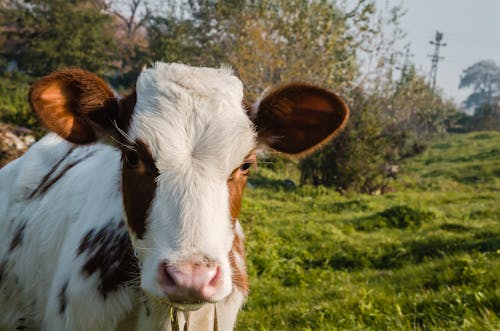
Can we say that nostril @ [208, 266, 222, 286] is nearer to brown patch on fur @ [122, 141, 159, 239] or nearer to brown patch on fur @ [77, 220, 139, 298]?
brown patch on fur @ [122, 141, 159, 239]

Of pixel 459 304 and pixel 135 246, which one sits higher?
pixel 135 246

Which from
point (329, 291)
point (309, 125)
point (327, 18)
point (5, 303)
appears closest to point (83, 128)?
point (309, 125)

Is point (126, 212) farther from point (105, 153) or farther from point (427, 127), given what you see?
point (427, 127)

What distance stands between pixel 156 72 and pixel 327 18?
18.2 metres

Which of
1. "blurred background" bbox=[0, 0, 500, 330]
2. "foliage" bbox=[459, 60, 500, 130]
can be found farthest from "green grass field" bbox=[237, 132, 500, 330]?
"foliage" bbox=[459, 60, 500, 130]

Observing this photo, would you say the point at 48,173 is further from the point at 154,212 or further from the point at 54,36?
the point at 54,36

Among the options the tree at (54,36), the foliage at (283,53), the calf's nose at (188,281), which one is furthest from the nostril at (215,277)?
the tree at (54,36)

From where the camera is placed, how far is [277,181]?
16844mm

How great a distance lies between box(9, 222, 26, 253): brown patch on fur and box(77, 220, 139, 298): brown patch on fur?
3.19 feet

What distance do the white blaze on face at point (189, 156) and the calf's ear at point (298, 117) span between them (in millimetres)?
175

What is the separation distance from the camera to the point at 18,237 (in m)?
3.61

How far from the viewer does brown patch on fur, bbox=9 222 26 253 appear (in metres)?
3.57

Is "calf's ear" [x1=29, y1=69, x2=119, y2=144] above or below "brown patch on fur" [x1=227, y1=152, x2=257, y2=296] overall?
above

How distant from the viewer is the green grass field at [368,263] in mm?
4266
